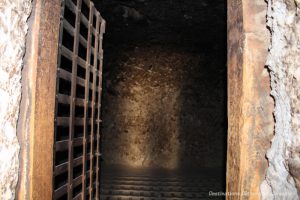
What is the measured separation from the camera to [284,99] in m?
1.18

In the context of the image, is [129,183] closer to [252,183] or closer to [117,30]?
[117,30]

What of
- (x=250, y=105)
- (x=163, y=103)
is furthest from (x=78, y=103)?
(x=163, y=103)

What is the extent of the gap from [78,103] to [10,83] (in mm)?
970

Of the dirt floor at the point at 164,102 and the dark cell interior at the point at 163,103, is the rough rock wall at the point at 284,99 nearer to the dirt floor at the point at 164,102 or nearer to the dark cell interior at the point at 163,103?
the dark cell interior at the point at 163,103

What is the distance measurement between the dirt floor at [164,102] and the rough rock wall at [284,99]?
4.50 metres

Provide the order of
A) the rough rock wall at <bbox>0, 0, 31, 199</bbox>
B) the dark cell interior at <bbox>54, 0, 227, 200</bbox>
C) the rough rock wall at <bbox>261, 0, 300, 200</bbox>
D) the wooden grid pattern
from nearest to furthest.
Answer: the rough rock wall at <bbox>261, 0, 300, 200</bbox>
the rough rock wall at <bbox>0, 0, 31, 199</bbox>
the wooden grid pattern
the dark cell interior at <bbox>54, 0, 227, 200</bbox>

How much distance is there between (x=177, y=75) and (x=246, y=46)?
452 centimetres

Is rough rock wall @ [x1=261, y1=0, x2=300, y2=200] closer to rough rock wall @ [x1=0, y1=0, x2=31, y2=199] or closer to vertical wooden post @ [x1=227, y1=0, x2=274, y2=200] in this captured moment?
vertical wooden post @ [x1=227, y1=0, x2=274, y2=200]

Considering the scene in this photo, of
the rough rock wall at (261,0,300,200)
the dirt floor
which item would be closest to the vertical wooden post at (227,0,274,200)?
the rough rock wall at (261,0,300,200)

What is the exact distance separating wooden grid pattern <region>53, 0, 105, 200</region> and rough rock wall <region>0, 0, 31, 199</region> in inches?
14.2

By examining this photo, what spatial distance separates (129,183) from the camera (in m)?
4.61

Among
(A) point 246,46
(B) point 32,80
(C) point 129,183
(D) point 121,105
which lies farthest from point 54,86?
(D) point 121,105

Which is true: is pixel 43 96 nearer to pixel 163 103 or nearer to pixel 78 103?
pixel 78 103

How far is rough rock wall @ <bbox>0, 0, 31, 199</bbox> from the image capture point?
4.02 ft
